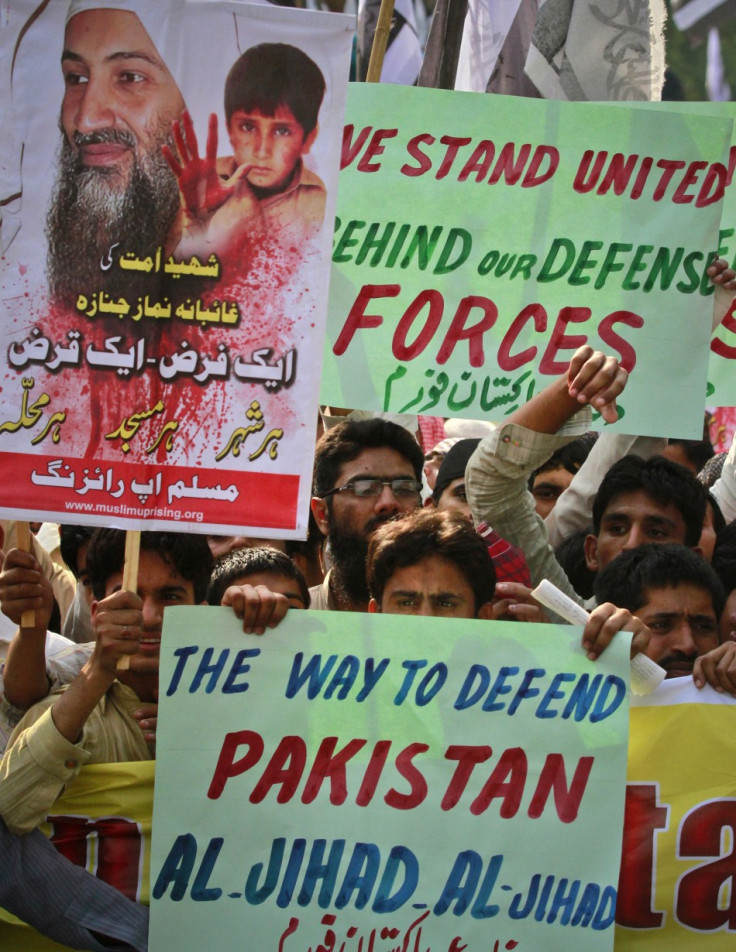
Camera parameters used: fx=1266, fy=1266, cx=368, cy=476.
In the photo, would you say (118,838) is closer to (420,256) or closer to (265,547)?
(265,547)

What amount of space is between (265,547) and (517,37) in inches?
81.3

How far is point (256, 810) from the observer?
275 cm

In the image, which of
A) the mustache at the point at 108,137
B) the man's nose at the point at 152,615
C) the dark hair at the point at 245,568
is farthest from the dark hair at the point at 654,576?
the mustache at the point at 108,137

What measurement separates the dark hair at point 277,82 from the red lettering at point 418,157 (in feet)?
2.30

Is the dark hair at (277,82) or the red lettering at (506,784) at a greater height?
the dark hair at (277,82)

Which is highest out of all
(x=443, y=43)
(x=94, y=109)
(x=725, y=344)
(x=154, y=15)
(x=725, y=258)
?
(x=443, y=43)

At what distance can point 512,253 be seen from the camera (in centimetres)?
348

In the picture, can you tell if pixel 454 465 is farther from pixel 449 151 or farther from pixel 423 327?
pixel 449 151

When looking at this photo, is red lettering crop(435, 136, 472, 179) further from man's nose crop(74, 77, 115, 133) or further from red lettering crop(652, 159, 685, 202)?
man's nose crop(74, 77, 115, 133)

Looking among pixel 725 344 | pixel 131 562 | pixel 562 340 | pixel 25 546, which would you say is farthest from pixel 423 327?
pixel 25 546

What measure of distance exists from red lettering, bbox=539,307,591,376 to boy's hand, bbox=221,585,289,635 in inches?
43.7

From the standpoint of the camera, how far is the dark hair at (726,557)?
3980 millimetres

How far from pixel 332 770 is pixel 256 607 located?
395 millimetres

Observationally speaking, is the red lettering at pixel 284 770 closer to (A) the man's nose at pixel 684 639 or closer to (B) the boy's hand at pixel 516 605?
(B) the boy's hand at pixel 516 605
